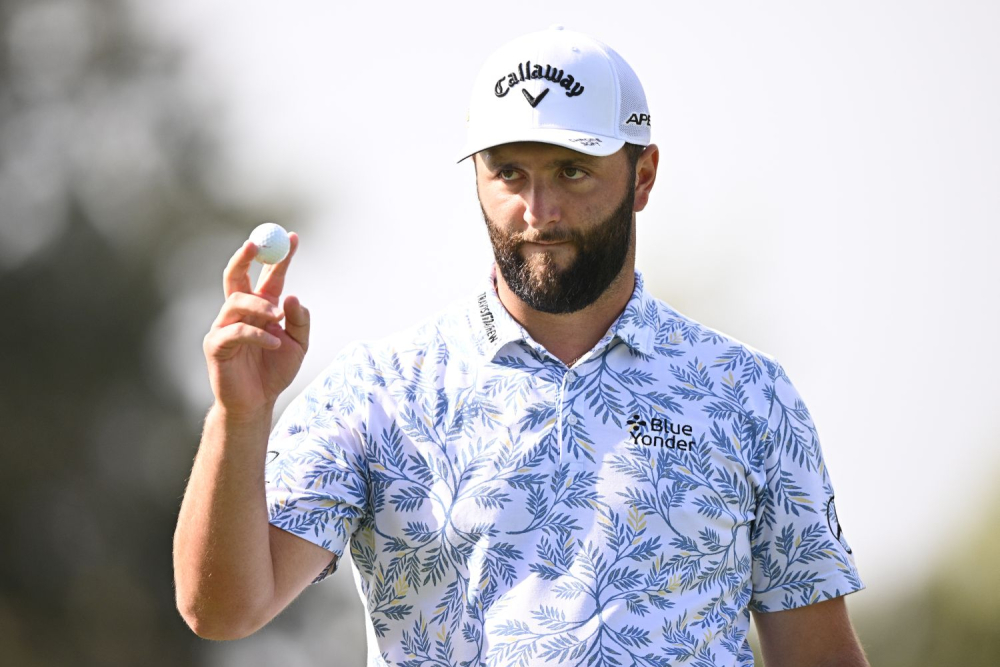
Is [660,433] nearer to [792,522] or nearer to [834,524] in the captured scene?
[792,522]

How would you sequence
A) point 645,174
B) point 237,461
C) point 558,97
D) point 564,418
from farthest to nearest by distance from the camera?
point 645,174 < point 558,97 < point 564,418 < point 237,461

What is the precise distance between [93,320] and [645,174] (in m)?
13.5

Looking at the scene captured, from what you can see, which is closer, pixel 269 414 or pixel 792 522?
pixel 269 414

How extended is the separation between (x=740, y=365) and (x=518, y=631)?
913 millimetres

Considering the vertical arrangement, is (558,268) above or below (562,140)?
below

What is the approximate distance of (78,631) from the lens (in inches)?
607

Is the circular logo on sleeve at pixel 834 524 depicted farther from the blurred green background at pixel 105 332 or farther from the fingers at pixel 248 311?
the blurred green background at pixel 105 332

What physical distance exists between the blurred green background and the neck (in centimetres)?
1207

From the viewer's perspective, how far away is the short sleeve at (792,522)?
353 cm

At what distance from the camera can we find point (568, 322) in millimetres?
3615

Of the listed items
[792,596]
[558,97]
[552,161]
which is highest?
[558,97]

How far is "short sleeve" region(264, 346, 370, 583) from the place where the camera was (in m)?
3.26

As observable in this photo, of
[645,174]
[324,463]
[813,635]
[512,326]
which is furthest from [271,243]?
[813,635]

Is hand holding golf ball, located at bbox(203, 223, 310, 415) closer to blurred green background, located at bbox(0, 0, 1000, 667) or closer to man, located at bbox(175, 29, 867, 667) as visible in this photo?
man, located at bbox(175, 29, 867, 667)
